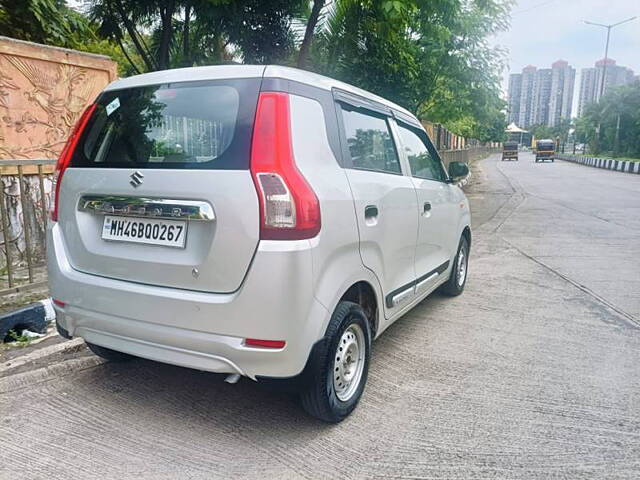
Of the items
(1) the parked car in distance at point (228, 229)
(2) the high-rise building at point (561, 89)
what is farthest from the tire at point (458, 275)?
(2) the high-rise building at point (561, 89)

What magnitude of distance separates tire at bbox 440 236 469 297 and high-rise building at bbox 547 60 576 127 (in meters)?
108

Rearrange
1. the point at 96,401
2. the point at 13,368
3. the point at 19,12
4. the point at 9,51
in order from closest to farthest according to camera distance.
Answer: the point at 96,401, the point at 13,368, the point at 9,51, the point at 19,12

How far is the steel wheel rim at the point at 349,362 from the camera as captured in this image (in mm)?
2679

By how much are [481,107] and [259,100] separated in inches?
470

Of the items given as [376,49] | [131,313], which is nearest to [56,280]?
[131,313]

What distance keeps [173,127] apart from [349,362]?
1.60 metres

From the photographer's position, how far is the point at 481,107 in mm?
12984

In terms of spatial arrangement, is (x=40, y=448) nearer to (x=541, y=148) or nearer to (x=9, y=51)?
(x=9, y=51)

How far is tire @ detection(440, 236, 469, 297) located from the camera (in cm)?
492

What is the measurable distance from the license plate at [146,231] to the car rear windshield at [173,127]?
275mm

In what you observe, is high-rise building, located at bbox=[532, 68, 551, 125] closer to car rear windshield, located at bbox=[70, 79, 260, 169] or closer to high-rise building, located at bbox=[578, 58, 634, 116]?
high-rise building, located at bbox=[578, 58, 634, 116]

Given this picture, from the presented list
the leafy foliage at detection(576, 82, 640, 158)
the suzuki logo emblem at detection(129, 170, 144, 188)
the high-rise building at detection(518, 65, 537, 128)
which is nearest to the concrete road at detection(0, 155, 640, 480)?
the suzuki logo emblem at detection(129, 170, 144, 188)

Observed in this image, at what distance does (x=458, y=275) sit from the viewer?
200 inches

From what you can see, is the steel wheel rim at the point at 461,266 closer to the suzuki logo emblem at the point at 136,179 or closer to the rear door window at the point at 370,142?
the rear door window at the point at 370,142
